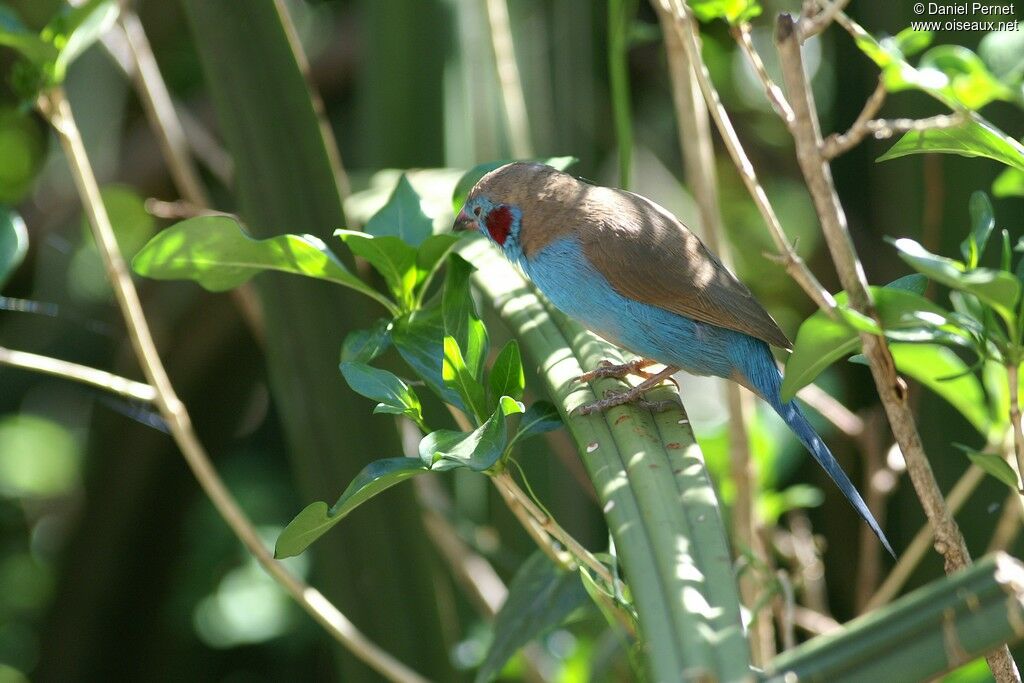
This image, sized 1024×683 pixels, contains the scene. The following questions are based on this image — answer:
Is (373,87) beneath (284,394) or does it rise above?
above

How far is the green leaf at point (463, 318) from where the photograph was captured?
1.22 meters

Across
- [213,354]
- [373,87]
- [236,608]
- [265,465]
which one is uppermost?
[373,87]

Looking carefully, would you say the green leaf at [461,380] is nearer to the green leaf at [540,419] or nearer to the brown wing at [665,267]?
the green leaf at [540,419]

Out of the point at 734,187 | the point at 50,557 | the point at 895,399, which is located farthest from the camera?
the point at 734,187

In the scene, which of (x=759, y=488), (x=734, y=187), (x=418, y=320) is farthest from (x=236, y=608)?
(x=734, y=187)

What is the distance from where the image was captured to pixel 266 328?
1.71 meters

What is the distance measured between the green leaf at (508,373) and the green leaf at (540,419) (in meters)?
0.03

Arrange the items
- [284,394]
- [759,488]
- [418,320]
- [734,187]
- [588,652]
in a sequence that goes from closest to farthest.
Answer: [418,320], [284,394], [588,652], [759,488], [734,187]

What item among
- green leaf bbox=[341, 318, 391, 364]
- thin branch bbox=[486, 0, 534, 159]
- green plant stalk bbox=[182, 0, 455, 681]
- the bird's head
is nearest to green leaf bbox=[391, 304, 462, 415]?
green leaf bbox=[341, 318, 391, 364]

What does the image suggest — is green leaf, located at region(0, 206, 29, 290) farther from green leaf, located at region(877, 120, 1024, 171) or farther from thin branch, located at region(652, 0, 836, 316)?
green leaf, located at region(877, 120, 1024, 171)

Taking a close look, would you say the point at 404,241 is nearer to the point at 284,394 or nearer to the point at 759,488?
the point at 284,394

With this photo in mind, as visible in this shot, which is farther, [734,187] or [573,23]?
[734,187]

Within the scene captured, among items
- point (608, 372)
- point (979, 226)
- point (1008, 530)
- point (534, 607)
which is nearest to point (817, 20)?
point (979, 226)

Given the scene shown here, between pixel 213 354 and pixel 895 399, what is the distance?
2.53 meters
